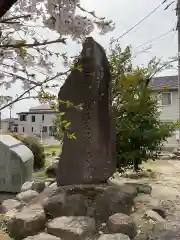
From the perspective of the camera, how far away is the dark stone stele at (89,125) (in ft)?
18.9

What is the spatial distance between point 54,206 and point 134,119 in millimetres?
→ 4618

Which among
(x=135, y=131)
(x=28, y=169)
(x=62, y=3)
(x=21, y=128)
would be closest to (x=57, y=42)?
(x=62, y=3)

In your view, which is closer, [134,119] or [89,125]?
[89,125]

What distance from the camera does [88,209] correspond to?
5309 millimetres

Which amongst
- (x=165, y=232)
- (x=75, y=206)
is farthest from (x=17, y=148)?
(x=165, y=232)

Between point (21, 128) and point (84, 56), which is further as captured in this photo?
point (21, 128)

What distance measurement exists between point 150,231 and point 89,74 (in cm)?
313

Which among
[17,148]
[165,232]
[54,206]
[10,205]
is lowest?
[165,232]

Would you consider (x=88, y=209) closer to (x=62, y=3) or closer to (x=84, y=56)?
(x=84, y=56)

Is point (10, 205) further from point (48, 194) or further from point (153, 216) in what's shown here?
point (153, 216)

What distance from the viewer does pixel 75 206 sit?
5230 mm

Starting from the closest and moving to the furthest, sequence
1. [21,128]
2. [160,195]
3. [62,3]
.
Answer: [62,3]
[160,195]
[21,128]

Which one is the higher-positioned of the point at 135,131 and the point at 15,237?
the point at 135,131

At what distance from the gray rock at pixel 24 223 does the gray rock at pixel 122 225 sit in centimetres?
115
